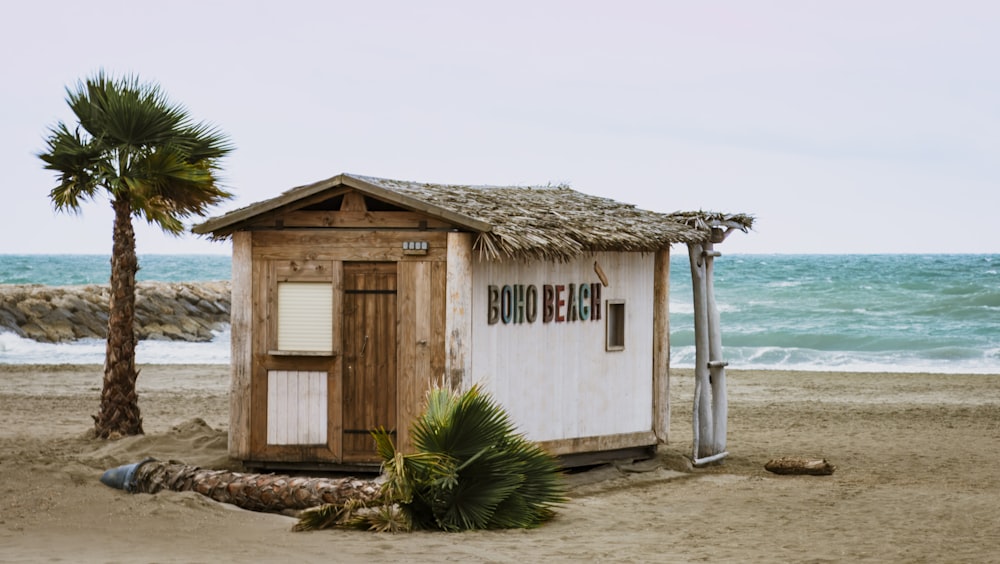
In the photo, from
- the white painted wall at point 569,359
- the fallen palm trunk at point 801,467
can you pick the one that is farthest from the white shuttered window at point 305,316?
the fallen palm trunk at point 801,467

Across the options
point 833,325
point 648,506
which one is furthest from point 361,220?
point 833,325

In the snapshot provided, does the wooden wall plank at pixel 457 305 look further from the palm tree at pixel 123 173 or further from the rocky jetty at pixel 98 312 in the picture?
Answer: the rocky jetty at pixel 98 312

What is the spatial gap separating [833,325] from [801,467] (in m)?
27.3

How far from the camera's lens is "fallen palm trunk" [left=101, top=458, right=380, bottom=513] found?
35.0 ft

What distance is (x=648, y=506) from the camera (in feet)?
38.7

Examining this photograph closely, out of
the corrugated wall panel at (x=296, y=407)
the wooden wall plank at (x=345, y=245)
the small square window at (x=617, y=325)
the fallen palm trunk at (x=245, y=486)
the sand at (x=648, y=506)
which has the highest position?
the wooden wall plank at (x=345, y=245)

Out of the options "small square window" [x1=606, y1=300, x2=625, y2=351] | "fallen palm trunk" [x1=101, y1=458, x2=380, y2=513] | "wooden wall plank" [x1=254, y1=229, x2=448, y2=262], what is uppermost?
"wooden wall plank" [x1=254, y1=229, x2=448, y2=262]

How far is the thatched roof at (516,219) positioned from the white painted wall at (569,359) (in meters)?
0.43

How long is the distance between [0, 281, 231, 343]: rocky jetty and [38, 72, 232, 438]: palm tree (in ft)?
68.4

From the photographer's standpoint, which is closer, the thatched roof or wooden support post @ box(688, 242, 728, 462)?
the thatched roof

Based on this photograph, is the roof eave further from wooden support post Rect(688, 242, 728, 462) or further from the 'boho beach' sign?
wooden support post Rect(688, 242, 728, 462)

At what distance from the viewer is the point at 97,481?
11.6m

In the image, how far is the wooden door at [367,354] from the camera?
1223cm

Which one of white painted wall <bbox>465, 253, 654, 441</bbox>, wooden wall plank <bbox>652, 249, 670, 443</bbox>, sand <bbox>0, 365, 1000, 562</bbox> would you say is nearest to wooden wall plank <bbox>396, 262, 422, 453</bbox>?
white painted wall <bbox>465, 253, 654, 441</bbox>
